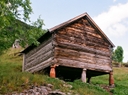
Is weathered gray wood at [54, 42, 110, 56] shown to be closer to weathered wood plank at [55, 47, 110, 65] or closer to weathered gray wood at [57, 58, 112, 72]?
weathered wood plank at [55, 47, 110, 65]

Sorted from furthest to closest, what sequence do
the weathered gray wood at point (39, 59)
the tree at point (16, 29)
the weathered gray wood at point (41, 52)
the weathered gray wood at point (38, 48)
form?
the weathered gray wood at point (38, 48), the weathered gray wood at point (41, 52), the weathered gray wood at point (39, 59), the tree at point (16, 29)

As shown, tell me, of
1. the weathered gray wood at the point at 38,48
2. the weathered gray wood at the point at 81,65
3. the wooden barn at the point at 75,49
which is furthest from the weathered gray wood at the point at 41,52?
the weathered gray wood at the point at 81,65

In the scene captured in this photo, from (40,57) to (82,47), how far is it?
4025 millimetres

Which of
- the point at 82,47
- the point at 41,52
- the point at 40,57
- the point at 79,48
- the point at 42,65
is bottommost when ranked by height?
the point at 42,65

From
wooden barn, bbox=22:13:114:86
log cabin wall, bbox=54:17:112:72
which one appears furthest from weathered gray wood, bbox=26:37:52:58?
log cabin wall, bbox=54:17:112:72

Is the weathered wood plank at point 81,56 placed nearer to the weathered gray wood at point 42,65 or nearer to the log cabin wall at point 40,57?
the log cabin wall at point 40,57

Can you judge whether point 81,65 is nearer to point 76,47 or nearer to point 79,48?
point 79,48

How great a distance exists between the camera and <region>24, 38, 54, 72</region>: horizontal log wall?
1930cm

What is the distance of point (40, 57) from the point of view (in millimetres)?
21391

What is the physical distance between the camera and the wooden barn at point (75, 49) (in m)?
18.9

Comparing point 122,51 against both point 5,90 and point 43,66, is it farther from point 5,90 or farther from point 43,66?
point 5,90

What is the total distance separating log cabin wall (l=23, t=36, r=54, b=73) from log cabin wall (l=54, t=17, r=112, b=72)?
86 cm

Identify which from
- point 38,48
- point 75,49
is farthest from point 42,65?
point 75,49

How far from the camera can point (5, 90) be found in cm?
1264
